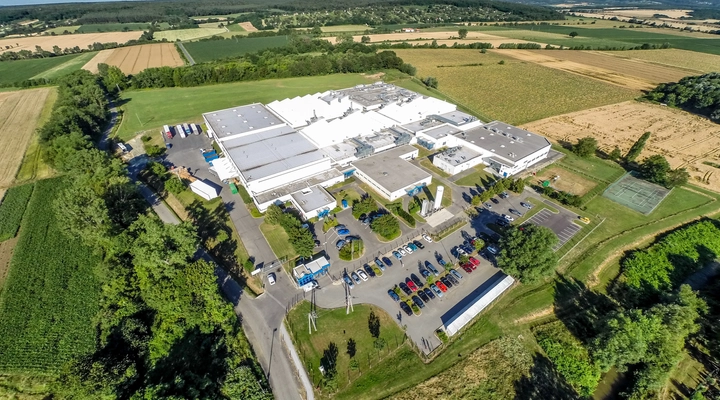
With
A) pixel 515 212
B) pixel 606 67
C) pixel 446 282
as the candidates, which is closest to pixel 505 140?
pixel 515 212

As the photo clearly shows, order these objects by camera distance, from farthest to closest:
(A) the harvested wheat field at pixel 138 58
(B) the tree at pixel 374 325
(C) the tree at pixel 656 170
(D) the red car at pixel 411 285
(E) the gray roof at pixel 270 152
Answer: (A) the harvested wheat field at pixel 138 58 → (C) the tree at pixel 656 170 → (E) the gray roof at pixel 270 152 → (D) the red car at pixel 411 285 → (B) the tree at pixel 374 325

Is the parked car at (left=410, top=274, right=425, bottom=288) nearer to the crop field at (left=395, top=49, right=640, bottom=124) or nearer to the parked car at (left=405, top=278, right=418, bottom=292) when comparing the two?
the parked car at (left=405, top=278, right=418, bottom=292)

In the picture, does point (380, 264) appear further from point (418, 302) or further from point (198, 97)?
point (198, 97)

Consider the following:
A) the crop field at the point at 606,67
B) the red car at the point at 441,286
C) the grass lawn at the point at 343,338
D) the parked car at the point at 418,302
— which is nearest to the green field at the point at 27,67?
the grass lawn at the point at 343,338

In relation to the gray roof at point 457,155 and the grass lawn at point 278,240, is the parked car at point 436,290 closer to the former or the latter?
the grass lawn at point 278,240

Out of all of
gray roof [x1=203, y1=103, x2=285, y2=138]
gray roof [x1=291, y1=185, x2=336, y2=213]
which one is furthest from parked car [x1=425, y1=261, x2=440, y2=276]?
gray roof [x1=203, y1=103, x2=285, y2=138]

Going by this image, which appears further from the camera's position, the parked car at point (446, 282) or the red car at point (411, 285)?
the parked car at point (446, 282)

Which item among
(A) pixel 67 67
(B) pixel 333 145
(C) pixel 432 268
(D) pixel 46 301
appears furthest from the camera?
(A) pixel 67 67
